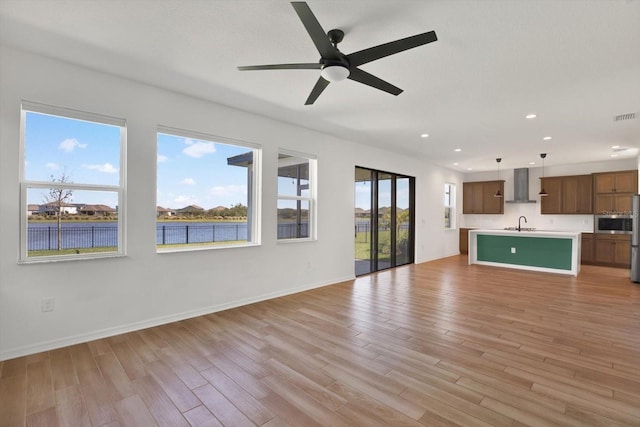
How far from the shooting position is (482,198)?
9.89 m

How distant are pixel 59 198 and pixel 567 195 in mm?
10747

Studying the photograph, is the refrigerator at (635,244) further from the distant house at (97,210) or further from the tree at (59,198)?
the tree at (59,198)

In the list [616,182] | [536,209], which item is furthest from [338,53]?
[536,209]

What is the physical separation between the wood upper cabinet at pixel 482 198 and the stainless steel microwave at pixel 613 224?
2.31 meters

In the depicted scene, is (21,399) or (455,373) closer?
(21,399)

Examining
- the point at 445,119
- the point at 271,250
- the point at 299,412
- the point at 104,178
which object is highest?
the point at 445,119

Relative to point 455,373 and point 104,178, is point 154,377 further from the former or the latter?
point 455,373

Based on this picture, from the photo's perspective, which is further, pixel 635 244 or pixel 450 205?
pixel 450 205

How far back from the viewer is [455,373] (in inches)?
97.3

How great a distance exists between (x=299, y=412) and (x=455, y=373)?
1.31m

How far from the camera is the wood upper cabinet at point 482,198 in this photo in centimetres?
962

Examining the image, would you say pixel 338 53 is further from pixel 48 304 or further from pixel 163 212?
pixel 48 304

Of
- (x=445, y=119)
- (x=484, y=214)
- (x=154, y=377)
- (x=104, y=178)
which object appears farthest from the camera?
(x=484, y=214)

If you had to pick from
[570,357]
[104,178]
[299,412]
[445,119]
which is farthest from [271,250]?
[570,357]
